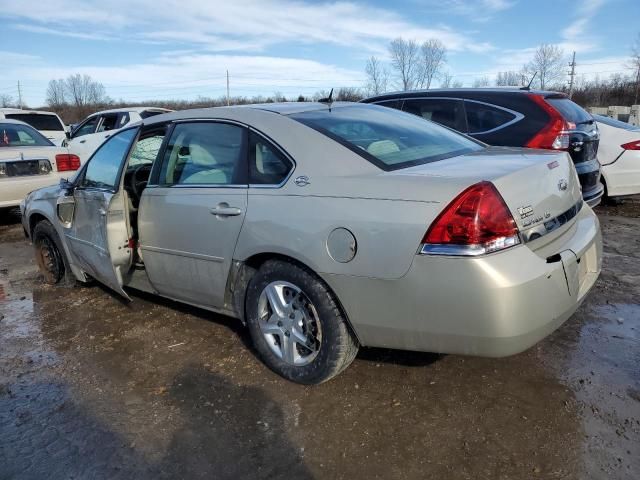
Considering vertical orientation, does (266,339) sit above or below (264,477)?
above

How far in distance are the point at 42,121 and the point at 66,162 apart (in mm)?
7876

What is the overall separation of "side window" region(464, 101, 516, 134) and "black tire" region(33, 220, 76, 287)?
4484 mm

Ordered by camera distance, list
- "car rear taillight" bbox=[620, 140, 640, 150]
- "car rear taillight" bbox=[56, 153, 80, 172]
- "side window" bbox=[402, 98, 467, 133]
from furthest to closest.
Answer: "car rear taillight" bbox=[56, 153, 80, 172] → "car rear taillight" bbox=[620, 140, 640, 150] → "side window" bbox=[402, 98, 467, 133]

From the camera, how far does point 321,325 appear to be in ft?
9.43

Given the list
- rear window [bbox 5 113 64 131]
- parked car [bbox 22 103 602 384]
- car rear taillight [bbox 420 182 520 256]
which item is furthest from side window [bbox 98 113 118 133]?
car rear taillight [bbox 420 182 520 256]

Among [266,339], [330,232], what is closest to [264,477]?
[266,339]

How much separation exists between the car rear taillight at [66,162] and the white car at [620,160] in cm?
783

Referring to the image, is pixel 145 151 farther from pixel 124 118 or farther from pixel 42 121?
pixel 42 121

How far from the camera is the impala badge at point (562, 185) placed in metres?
2.90

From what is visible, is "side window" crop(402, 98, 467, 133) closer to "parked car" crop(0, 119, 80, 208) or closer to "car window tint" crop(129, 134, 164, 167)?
"car window tint" crop(129, 134, 164, 167)

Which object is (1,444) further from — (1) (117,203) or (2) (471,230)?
(2) (471,230)

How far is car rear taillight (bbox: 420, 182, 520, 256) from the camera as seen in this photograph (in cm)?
235

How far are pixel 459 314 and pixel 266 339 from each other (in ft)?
4.19

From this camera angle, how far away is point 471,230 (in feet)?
7.70
